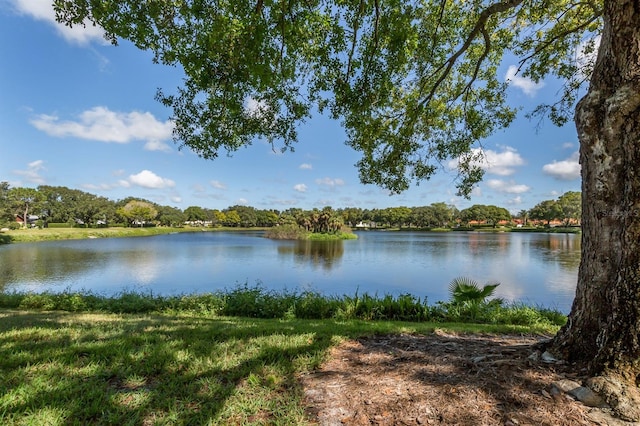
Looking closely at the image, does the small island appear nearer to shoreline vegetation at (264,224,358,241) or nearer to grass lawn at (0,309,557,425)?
shoreline vegetation at (264,224,358,241)

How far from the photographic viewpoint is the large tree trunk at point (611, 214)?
2.16 metres

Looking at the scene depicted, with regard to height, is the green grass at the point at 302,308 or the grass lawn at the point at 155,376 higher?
the grass lawn at the point at 155,376

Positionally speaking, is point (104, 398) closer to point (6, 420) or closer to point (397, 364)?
point (6, 420)

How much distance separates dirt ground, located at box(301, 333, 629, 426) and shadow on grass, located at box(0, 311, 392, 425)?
27cm

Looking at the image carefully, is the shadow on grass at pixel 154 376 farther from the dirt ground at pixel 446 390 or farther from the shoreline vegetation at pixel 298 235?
the shoreline vegetation at pixel 298 235

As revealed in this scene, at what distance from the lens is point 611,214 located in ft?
7.78

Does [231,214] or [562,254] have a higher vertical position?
[231,214]

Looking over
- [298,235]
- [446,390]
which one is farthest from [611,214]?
[298,235]

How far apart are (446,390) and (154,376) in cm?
226

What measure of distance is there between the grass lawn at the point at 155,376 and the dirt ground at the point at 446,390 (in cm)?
27

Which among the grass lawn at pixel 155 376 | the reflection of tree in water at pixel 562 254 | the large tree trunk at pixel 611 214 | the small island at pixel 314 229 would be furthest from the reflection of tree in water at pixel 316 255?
the large tree trunk at pixel 611 214

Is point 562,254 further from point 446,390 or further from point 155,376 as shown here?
point 155,376

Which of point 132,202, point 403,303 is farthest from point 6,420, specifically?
point 132,202

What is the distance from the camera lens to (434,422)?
6.41ft
